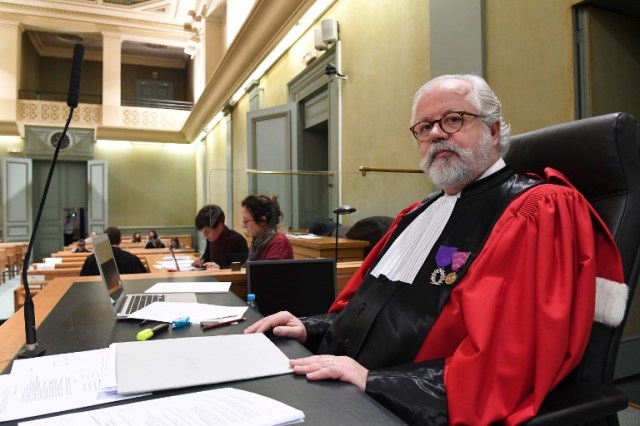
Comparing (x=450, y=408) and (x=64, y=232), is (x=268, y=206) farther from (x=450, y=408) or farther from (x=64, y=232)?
(x=64, y=232)

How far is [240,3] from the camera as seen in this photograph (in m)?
8.77

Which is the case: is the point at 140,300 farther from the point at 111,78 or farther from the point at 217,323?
the point at 111,78

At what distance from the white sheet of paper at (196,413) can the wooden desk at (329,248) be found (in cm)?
265

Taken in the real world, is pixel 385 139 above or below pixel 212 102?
below

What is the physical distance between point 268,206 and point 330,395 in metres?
2.25

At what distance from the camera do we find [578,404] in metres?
0.93

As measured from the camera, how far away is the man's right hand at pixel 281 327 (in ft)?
4.24

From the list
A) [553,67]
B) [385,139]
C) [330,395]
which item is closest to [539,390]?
[330,395]

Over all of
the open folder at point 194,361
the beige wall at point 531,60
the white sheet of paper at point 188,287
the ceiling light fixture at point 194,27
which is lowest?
the open folder at point 194,361

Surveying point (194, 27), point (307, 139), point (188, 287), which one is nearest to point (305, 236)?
point (188, 287)

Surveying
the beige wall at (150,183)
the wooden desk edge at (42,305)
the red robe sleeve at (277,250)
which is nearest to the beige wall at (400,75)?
the red robe sleeve at (277,250)

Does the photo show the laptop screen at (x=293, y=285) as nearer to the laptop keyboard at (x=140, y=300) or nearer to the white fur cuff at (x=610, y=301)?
the laptop keyboard at (x=140, y=300)

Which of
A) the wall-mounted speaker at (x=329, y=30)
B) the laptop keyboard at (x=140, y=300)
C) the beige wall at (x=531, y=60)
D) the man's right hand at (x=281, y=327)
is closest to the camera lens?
the man's right hand at (x=281, y=327)

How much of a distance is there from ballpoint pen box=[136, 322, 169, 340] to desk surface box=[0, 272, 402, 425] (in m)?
0.03
